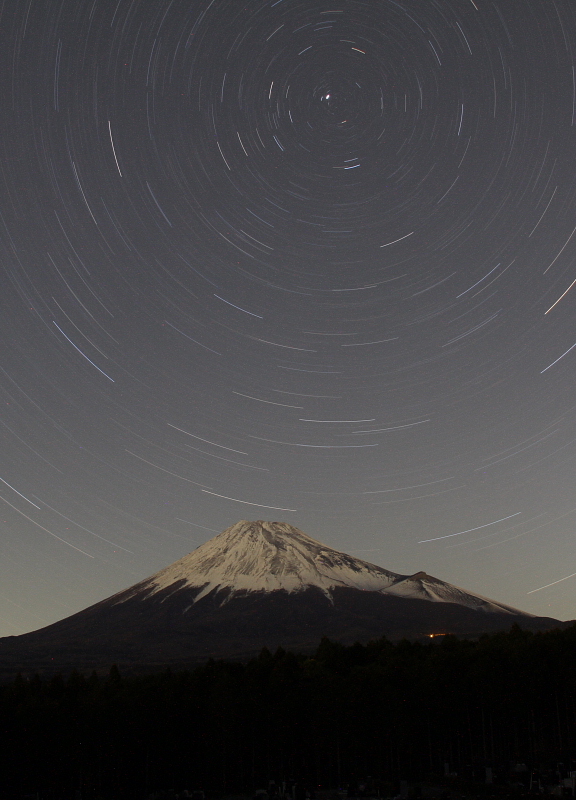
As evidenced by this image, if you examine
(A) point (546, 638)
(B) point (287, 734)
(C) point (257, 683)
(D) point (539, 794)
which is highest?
(A) point (546, 638)

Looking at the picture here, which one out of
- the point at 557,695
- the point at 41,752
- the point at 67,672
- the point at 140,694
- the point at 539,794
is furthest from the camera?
the point at 67,672

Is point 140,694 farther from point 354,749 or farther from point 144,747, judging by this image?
point 354,749

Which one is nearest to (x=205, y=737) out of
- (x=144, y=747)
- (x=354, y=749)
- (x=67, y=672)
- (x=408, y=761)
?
(x=144, y=747)

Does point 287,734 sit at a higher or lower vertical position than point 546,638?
lower

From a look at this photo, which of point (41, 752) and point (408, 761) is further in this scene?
point (408, 761)

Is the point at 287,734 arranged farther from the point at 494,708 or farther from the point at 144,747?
the point at 494,708

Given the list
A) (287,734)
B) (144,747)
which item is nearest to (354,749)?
(287,734)

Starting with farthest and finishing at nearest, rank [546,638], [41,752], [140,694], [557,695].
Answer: [546,638] → [557,695] → [140,694] → [41,752]
